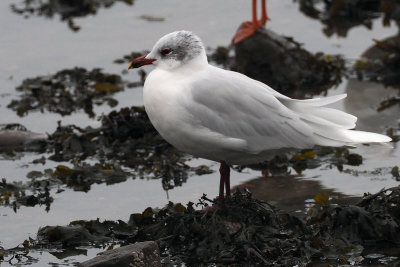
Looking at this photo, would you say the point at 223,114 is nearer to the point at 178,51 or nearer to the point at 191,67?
the point at 191,67

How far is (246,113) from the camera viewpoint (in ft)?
21.0

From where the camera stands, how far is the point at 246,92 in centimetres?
640

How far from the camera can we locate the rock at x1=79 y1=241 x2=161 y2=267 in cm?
564


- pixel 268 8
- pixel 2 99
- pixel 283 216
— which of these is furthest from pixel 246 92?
pixel 268 8

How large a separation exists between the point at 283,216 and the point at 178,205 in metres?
0.75

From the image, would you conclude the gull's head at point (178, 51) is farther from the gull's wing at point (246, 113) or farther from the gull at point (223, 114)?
the gull's wing at point (246, 113)

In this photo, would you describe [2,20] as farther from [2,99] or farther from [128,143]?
[128,143]

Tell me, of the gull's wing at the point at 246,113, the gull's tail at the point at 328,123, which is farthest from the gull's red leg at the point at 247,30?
the gull's wing at the point at 246,113

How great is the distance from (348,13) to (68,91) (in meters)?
4.46

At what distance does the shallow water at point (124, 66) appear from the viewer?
7.12 m

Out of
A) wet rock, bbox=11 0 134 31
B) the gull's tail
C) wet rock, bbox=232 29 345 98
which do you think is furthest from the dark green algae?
wet rock, bbox=11 0 134 31

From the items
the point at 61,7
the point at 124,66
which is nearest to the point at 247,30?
the point at 124,66

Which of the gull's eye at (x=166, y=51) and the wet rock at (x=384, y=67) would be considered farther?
the wet rock at (x=384, y=67)

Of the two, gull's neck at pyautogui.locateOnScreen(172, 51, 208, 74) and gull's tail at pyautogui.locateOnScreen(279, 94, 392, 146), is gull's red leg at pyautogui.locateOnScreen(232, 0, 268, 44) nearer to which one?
gull's tail at pyautogui.locateOnScreen(279, 94, 392, 146)
